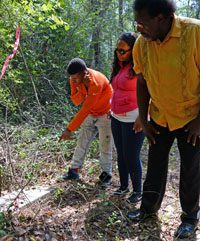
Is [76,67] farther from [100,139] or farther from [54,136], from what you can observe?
[54,136]

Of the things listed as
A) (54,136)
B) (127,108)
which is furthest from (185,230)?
(54,136)

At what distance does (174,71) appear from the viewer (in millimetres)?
2637

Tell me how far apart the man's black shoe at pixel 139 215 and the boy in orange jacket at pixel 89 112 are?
86cm

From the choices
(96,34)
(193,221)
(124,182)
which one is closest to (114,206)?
(124,182)

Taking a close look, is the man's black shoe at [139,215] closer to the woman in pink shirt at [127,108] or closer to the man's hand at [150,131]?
the woman in pink shirt at [127,108]

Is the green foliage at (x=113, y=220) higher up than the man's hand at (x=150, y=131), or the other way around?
the man's hand at (x=150, y=131)

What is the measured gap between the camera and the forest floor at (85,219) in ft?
9.75

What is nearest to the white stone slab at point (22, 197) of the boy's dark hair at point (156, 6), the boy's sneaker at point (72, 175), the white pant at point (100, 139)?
the boy's sneaker at point (72, 175)

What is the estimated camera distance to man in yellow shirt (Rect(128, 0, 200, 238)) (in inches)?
99.7

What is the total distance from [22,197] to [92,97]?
4.26ft

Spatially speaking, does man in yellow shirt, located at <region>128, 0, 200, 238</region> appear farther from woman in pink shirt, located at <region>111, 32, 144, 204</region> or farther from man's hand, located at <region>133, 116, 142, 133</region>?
woman in pink shirt, located at <region>111, 32, 144, 204</region>

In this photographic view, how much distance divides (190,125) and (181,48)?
60 centimetres

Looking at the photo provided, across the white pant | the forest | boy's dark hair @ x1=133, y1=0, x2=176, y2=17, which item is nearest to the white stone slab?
the forest

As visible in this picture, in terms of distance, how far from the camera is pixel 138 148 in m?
3.63
